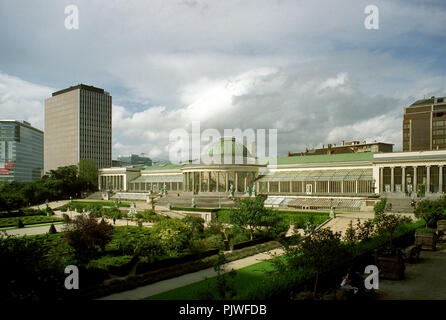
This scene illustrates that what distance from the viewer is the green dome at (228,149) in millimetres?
84250

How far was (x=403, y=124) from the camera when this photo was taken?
4230 inches

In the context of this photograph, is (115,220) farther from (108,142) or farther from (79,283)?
(108,142)

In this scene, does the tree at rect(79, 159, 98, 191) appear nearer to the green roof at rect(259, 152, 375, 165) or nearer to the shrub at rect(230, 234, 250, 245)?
the green roof at rect(259, 152, 375, 165)

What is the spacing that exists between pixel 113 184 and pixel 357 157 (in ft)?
247

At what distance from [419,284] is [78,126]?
146761mm

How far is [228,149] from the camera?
84.6m

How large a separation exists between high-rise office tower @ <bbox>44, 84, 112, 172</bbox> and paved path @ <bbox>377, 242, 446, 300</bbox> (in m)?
144

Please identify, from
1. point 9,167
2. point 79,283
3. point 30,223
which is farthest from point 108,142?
point 79,283

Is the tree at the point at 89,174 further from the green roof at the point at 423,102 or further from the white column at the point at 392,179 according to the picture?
the green roof at the point at 423,102

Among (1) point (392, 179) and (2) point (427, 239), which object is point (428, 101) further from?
(2) point (427, 239)

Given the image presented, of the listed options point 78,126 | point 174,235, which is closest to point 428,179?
point 174,235

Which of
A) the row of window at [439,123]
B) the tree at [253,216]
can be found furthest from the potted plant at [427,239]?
the row of window at [439,123]

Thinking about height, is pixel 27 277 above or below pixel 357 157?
below

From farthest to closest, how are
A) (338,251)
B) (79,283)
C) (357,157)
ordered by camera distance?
(357,157) → (79,283) → (338,251)
